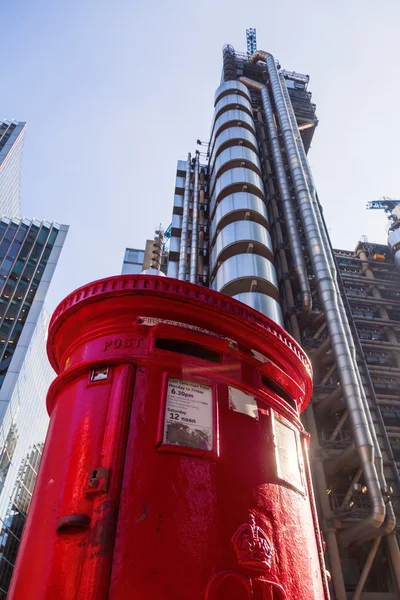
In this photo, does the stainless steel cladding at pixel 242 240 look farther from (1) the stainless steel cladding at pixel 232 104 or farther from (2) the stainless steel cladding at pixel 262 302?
(1) the stainless steel cladding at pixel 232 104

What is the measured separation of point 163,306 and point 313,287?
2258 centimetres

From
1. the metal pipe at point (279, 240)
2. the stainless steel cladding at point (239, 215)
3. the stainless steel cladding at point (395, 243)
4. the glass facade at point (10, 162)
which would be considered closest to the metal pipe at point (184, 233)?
the stainless steel cladding at point (239, 215)

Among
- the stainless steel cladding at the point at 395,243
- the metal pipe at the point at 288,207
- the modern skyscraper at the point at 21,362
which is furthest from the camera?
the stainless steel cladding at the point at 395,243

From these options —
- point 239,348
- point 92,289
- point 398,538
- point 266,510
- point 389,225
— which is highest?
point 389,225

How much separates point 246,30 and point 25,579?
68.9 metres

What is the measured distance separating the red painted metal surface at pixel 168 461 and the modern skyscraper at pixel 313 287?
48.6 ft

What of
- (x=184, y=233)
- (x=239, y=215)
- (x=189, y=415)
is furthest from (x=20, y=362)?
(x=189, y=415)

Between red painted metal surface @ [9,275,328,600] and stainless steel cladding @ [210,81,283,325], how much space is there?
15922 millimetres

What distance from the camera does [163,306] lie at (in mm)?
5477

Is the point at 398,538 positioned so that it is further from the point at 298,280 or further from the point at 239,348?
the point at 239,348

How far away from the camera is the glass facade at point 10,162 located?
69.3m

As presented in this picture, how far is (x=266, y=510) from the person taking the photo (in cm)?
438

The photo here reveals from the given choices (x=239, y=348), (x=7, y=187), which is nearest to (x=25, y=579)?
(x=239, y=348)

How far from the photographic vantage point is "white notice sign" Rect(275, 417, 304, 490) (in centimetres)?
502
